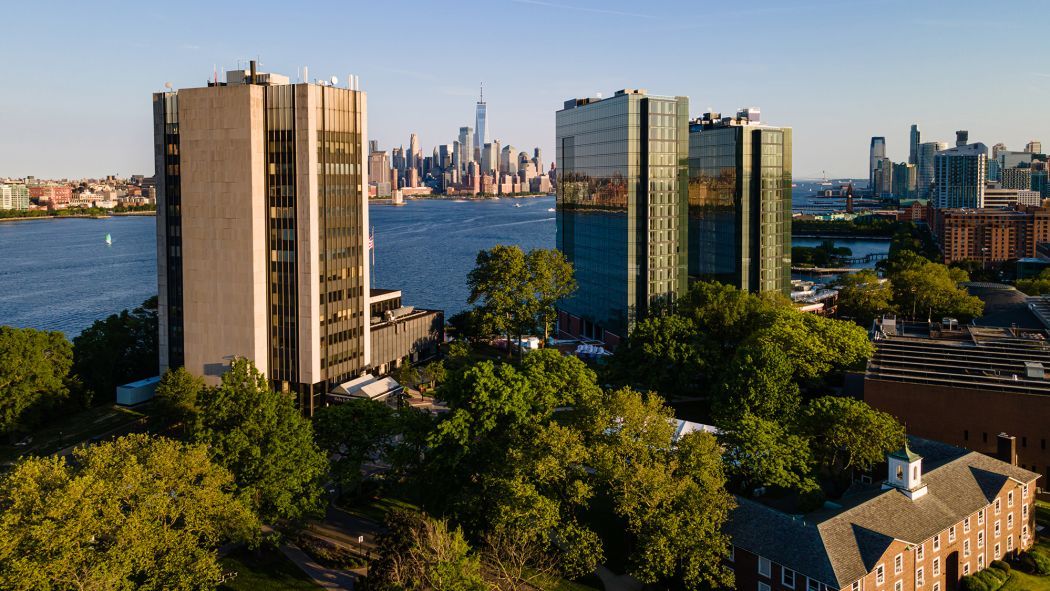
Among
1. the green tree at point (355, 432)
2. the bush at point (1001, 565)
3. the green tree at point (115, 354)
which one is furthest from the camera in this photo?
the green tree at point (115, 354)

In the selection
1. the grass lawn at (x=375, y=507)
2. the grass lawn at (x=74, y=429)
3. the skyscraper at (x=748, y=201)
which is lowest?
the grass lawn at (x=375, y=507)

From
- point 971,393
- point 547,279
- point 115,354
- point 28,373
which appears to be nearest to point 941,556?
point 971,393

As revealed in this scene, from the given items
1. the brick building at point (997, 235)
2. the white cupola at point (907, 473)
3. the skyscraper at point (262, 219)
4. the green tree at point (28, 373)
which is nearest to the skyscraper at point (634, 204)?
the skyscraper at point (262, 219)

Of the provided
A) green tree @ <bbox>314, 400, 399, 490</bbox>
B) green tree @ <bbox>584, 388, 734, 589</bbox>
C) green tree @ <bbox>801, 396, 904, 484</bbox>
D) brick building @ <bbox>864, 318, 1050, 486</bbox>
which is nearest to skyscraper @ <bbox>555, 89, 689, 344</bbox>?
brick building @ <bbox>864, 318, 1050, 486</bbox>

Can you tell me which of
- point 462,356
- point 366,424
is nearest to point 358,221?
point 462,356

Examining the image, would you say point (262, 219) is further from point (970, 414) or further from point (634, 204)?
point (970, 414)

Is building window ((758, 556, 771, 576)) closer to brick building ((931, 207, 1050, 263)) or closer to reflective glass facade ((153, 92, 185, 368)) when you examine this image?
reflective glass facade ((153, 92, 185, 368))

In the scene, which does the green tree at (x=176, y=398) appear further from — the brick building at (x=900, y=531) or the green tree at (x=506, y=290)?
the brick building at (x=900, y=531)
